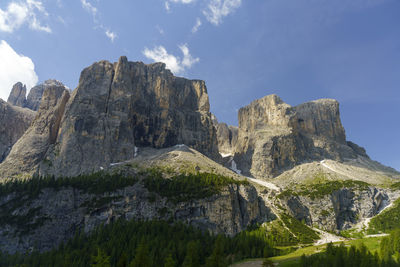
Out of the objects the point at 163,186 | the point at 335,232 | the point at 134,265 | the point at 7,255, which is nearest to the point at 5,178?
the point at 7,255

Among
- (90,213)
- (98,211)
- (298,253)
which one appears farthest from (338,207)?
(90,213)

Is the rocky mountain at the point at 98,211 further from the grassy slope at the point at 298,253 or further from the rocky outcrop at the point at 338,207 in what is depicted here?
the grassy slope at the point at 298,253

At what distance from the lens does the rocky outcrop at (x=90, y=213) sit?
400ft

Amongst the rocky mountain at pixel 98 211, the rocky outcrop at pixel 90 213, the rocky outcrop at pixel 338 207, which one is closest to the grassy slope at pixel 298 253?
the rocky outcrop at pixel 90 213

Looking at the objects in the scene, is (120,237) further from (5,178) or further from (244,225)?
(5,178)

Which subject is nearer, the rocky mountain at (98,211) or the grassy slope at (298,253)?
the grassy slope at (298,253)

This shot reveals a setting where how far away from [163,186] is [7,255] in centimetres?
7408

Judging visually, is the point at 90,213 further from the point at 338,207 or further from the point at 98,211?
the point at 338,207

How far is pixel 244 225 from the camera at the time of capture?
153625mm

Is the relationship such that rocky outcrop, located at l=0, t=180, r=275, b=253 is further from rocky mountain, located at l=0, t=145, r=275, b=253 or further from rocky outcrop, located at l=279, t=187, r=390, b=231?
rocky outcrop, located at l=279, t=187, r=390, b=231

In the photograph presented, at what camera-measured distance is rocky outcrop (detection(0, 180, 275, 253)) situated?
400ft

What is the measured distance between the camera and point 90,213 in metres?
136

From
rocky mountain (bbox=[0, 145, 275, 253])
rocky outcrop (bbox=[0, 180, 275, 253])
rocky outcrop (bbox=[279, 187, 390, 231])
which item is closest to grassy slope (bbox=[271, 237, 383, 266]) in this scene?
rocky outcrop (bbox=[0, 180, 275, 253])

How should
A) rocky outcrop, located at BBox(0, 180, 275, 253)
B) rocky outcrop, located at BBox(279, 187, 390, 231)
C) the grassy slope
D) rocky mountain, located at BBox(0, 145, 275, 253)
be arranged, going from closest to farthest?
1. the grassy slope
2. rocky outcrop, located at BBox(0, 180, 275, 253)
3. rocky mountain, located at BBox(0, 145, 275, 253)
4. rocky outcrop, located at BBox(279, 187, 390, 231)
